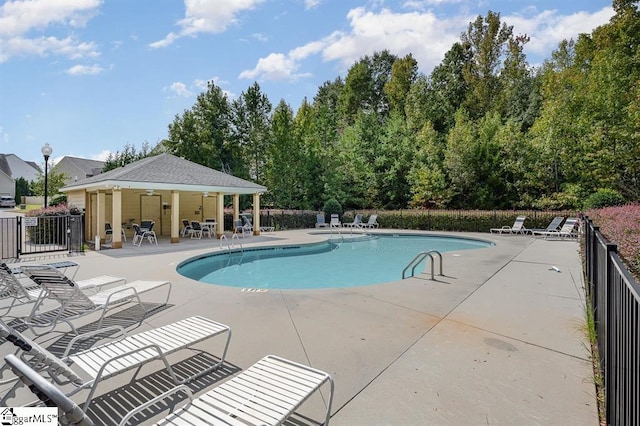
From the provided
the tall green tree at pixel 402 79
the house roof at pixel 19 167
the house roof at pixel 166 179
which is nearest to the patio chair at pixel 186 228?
the house roof at pixel 166 179

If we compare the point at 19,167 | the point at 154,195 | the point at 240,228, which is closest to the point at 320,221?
the point at 240,228

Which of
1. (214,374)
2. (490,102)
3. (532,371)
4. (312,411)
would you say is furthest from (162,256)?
(490,102)

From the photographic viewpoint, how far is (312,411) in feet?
8.77

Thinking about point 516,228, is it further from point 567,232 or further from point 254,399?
point 254,399

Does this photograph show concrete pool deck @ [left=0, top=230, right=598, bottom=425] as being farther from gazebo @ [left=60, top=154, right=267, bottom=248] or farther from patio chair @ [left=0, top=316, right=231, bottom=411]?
gazebo @ [left=60, top=154, right=267, bottom=248]

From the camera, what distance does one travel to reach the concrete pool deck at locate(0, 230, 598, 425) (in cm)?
271

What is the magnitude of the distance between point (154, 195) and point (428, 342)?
1758cm

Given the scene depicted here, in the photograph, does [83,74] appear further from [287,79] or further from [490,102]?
[490,102]

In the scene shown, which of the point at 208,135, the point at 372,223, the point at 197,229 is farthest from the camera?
the point at 208,135

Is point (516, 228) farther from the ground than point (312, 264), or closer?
farther from the ground

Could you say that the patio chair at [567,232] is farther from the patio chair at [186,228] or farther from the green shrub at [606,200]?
the patio chair at [186,228]

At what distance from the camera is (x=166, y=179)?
14.5 meters

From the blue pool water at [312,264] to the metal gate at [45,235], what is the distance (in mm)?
4614

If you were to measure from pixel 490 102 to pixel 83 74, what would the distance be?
3032 centimetres
